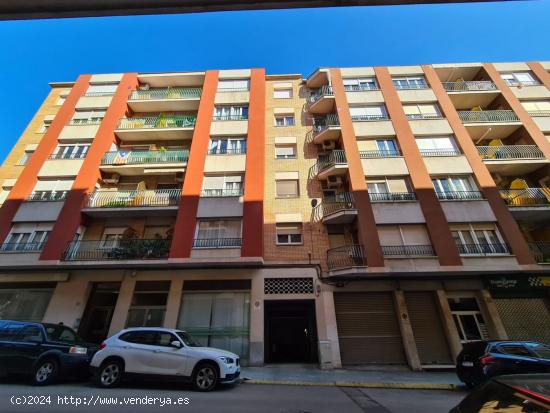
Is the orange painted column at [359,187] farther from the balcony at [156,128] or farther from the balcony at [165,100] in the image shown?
the balcony at [165,100]

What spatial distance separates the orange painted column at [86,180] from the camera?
495 inches

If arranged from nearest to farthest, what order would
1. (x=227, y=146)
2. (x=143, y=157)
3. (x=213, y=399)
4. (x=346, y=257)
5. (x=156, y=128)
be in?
(x=213, y=399)
(x=346, y=257)
(x=143, y=157)
(x=227, y=146)
(x=156, y=128)

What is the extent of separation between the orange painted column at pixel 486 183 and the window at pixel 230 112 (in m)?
12.9

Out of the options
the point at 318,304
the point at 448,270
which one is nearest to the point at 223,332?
the point at 318,304

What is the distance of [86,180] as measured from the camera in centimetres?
1436

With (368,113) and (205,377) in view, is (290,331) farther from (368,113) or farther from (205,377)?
(368,113)

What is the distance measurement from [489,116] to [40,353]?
24.3 meters

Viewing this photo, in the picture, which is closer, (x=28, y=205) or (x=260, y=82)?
(x=28, y=205)

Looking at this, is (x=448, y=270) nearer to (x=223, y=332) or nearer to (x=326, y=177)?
(x=326, y=177)

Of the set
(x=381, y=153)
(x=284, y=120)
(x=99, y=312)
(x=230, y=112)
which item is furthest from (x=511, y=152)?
(x=99, y=312)

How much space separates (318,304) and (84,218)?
13.0 metres

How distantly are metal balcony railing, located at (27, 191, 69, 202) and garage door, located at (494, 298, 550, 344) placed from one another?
74.6ft

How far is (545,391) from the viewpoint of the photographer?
6.77ft

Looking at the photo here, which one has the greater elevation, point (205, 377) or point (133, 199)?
point (133, 199)
